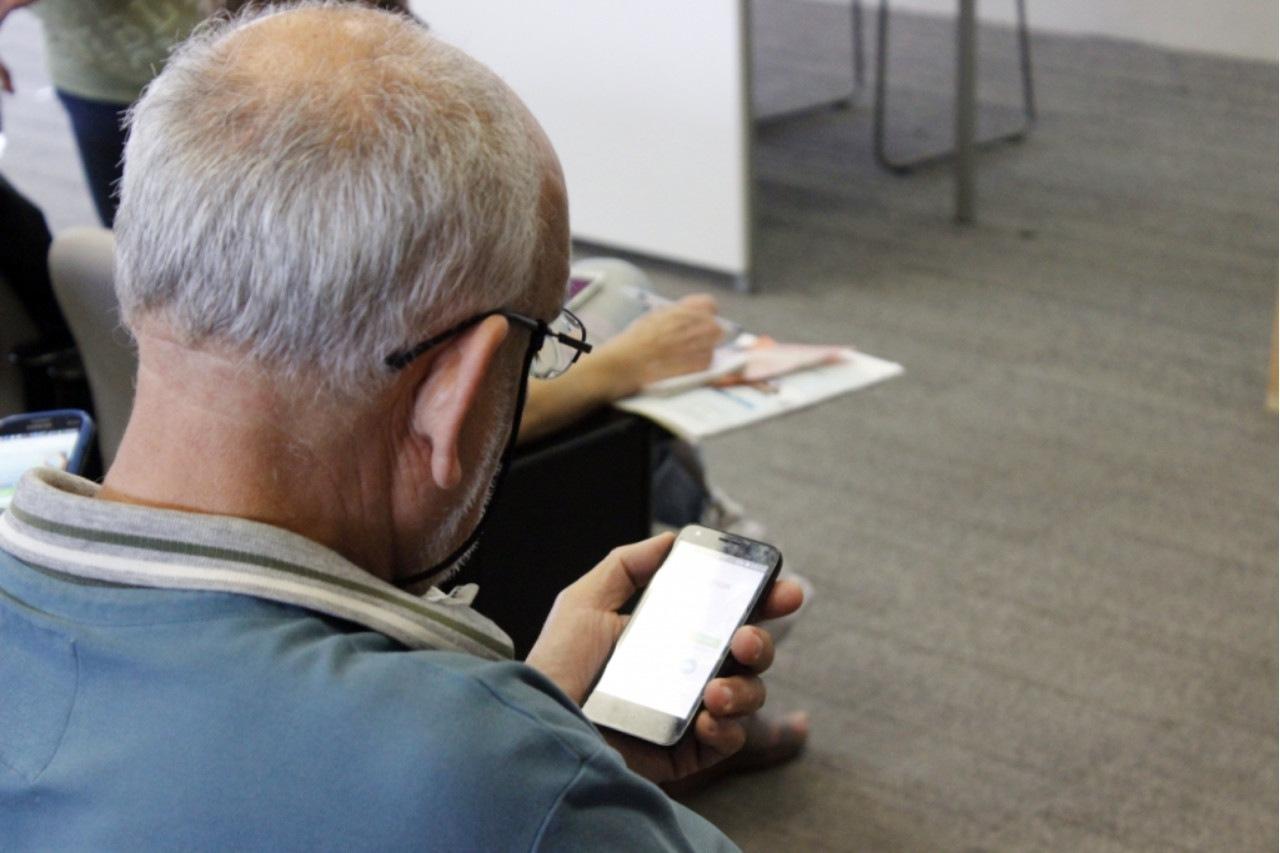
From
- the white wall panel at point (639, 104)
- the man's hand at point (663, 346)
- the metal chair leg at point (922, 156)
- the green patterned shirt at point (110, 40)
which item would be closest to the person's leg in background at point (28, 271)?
the green patterned shirt at point (110, 40)

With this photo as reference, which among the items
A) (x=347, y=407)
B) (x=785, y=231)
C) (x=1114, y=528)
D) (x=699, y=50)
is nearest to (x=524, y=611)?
(x=347, y=407)

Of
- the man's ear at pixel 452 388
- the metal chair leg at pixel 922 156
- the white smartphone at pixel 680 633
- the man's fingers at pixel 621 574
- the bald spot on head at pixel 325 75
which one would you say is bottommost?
the metal chair leg at pixel 922 156

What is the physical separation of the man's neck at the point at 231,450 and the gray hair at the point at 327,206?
0.06 ft

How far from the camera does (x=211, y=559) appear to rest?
790 mm

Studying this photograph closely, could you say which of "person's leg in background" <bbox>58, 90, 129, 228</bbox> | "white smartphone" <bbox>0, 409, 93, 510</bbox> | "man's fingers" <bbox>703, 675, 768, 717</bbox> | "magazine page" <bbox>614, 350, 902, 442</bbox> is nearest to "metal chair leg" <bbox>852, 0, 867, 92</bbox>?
"person's leg in background" <bbox>58, 90, 129, 228</bbox>

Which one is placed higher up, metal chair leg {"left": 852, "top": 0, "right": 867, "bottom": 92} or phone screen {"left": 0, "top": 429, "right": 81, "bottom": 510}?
phone screen {"left": 0, "top": 429, "right": 81, "bottom": 510}

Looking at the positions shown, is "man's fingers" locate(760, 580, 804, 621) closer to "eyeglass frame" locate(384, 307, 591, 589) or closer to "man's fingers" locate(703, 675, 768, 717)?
"man's fingers" locate(703, 675, 768, 717)

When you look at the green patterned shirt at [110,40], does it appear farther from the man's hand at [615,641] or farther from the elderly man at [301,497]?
the elderly man at [301,497]

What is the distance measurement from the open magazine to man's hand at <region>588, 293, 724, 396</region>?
1cm

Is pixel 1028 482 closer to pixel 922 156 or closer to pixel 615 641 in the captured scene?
pixel 615 641

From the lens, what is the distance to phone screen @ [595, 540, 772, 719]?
47.3 inches

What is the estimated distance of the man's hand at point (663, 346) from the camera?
1.84m

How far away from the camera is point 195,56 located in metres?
0.88

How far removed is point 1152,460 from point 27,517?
2.32 m
